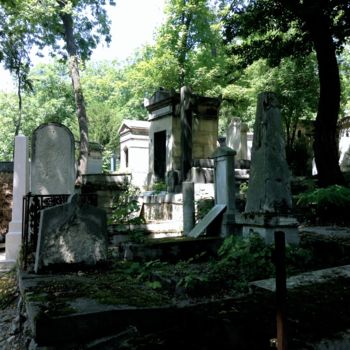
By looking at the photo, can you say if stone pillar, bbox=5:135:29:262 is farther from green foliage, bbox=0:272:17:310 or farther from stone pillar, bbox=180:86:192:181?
stone pillar, bbox=180:86:192:181

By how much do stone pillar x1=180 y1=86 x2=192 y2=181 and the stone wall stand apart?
550 centimetres

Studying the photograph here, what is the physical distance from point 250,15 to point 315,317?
1053cm

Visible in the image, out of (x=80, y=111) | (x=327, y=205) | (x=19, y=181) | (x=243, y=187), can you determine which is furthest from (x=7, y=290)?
(x=80, y=111)

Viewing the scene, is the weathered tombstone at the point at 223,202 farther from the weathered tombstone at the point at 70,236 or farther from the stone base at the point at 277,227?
the weathered tombstone at the point at 70,236

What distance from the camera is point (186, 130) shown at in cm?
1280

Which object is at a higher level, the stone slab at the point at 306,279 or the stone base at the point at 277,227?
the stone base at the point at 277,227

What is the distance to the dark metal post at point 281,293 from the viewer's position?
4.80 ft

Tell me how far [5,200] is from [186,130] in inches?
249

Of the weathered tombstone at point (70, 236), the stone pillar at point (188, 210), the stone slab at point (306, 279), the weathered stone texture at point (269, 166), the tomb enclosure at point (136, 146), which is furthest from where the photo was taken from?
the tomb enclosure at point (136, 146)

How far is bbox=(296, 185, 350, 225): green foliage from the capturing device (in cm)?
Answer: 764

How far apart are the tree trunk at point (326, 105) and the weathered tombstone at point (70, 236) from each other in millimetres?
7036

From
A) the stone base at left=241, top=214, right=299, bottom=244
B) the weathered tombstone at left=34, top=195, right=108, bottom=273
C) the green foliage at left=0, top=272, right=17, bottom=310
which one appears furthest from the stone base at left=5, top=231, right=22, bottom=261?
the stone base at left=241, top=214, right=299, bottom=244

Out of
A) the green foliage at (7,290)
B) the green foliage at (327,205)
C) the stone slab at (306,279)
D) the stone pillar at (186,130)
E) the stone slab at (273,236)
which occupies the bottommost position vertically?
the green foliage at (7,290)

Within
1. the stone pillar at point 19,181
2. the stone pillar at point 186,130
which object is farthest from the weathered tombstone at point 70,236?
the stone pillar at point 186,130
